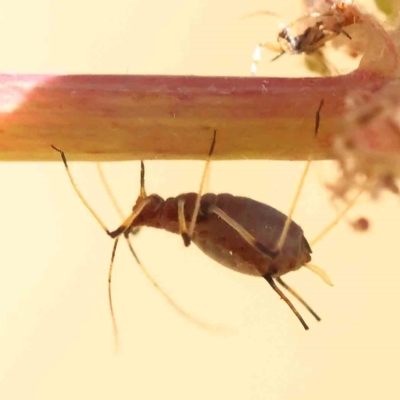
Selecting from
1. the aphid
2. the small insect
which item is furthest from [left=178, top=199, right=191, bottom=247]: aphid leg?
the small insect

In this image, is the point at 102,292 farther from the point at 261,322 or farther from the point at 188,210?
the point at 188,210

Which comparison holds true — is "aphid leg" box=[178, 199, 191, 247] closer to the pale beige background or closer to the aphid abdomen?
the aphid abdomen

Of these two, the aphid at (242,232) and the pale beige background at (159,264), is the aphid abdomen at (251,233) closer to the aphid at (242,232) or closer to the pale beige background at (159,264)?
the aphid at (242,232)

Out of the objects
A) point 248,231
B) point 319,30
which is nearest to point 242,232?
point 248,231

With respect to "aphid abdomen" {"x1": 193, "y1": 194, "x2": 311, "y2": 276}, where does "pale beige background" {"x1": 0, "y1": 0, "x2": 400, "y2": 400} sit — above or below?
below

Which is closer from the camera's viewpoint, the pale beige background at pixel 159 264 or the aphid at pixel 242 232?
the aphid at pixel 242 232

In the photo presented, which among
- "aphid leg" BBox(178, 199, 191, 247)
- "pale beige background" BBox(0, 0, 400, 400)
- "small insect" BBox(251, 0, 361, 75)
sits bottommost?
"pale beige background" BBox(0, 0, 400, 400)

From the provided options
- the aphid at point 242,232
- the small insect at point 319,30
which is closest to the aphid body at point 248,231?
the aphid at point 242,232
